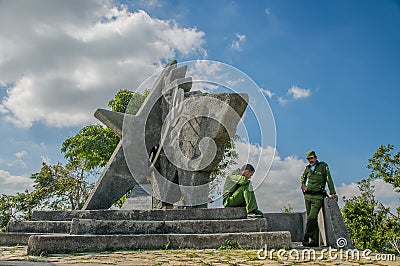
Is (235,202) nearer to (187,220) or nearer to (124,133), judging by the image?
(187,220)

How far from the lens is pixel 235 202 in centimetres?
701

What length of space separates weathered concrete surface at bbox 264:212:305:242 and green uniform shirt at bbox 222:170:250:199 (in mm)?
1259

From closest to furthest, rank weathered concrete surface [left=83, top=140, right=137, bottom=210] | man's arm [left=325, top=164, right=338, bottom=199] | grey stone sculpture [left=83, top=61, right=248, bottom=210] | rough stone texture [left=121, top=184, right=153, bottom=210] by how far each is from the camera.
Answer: man's arm [left=325, top=164, right=338, bottom=199] → grey stone sculpture [left=83, top=61, right=248, bottom=210] → weathered concrete surface [left=83, top=140, right=137, bottom=210] → rough stone texture [left=121, top=184, right=153, bottom=210]

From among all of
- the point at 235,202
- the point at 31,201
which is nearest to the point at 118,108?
the point at 31,201

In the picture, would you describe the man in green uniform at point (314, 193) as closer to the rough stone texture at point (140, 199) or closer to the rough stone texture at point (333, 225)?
the rough stone texture at point (333, 225)

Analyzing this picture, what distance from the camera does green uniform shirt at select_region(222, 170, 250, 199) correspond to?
7023mm

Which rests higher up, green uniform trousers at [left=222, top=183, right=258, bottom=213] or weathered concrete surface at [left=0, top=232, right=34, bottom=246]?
green uniform trousers at [left=222, top=183, right=258, bottom=213]

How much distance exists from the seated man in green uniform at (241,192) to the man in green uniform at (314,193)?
3.09 feet

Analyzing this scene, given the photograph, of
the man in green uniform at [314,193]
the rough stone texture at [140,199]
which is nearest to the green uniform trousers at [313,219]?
the man in green uniform at [314,193]

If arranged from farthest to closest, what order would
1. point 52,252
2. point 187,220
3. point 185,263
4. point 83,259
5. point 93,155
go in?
1. point 93,155
2. point 187,220
3. point 52,252
4. point 83,259
5. point 185,263

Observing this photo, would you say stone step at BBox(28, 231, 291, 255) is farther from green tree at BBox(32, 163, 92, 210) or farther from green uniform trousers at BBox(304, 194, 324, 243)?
green tree at BBox(32, 163, 92, 210)

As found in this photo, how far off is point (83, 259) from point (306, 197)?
14.3 feet

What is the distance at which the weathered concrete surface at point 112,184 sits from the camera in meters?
9.24

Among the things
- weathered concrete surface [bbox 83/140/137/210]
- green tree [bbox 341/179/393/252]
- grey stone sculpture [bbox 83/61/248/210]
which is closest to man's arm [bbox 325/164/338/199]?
grey stone sculpture [bbox 83/61/248/210]
